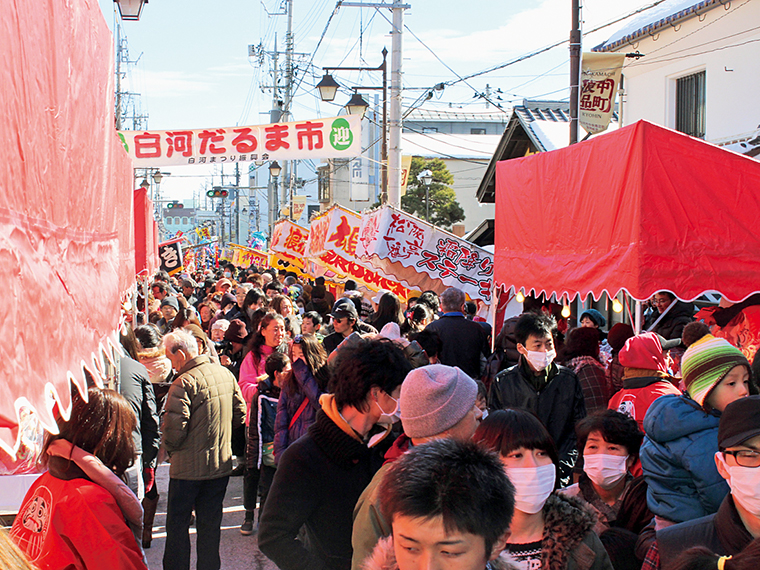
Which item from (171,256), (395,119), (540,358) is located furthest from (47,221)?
(171,256)

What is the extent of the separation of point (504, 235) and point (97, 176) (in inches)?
243

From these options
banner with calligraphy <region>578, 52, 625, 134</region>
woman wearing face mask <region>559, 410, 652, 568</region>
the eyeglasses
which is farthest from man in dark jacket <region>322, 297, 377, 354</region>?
banner with calligraphy <region>578, 52, 625, 134</region>

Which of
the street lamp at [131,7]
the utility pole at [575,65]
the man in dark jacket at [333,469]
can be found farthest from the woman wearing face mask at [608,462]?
the street lamp at [131,7]

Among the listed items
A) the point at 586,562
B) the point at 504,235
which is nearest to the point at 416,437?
the point at 586,562

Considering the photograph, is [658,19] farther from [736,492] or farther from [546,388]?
[736,492]

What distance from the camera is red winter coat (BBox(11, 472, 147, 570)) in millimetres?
2846

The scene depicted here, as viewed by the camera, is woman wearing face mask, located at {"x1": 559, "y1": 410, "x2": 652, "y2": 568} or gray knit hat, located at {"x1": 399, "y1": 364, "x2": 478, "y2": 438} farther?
woman wearing face mask, located at {"x1": 559, "y1": 410, "x2": 652, "y2": 568}

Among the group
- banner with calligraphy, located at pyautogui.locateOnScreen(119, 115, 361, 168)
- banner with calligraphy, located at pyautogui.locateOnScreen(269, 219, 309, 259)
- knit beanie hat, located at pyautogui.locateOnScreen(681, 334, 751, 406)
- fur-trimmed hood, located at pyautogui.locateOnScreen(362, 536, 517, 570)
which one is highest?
banner with calligraphy, located at pyautogui.locateOnScreen(119, 115, 361, 168)

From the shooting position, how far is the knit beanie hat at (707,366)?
12.2 ft

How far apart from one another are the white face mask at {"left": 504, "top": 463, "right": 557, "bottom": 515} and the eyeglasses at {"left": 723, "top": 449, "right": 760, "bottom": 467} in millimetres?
689

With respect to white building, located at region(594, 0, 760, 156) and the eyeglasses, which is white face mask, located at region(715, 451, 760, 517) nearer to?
the eyeglasses

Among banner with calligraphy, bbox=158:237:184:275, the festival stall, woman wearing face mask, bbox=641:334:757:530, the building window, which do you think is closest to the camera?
the festival stall

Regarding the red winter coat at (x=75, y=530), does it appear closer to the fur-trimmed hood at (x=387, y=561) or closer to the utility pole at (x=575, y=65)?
the fur-trimmed hood at (x=387, y=561)

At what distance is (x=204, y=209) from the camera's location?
524 feet
